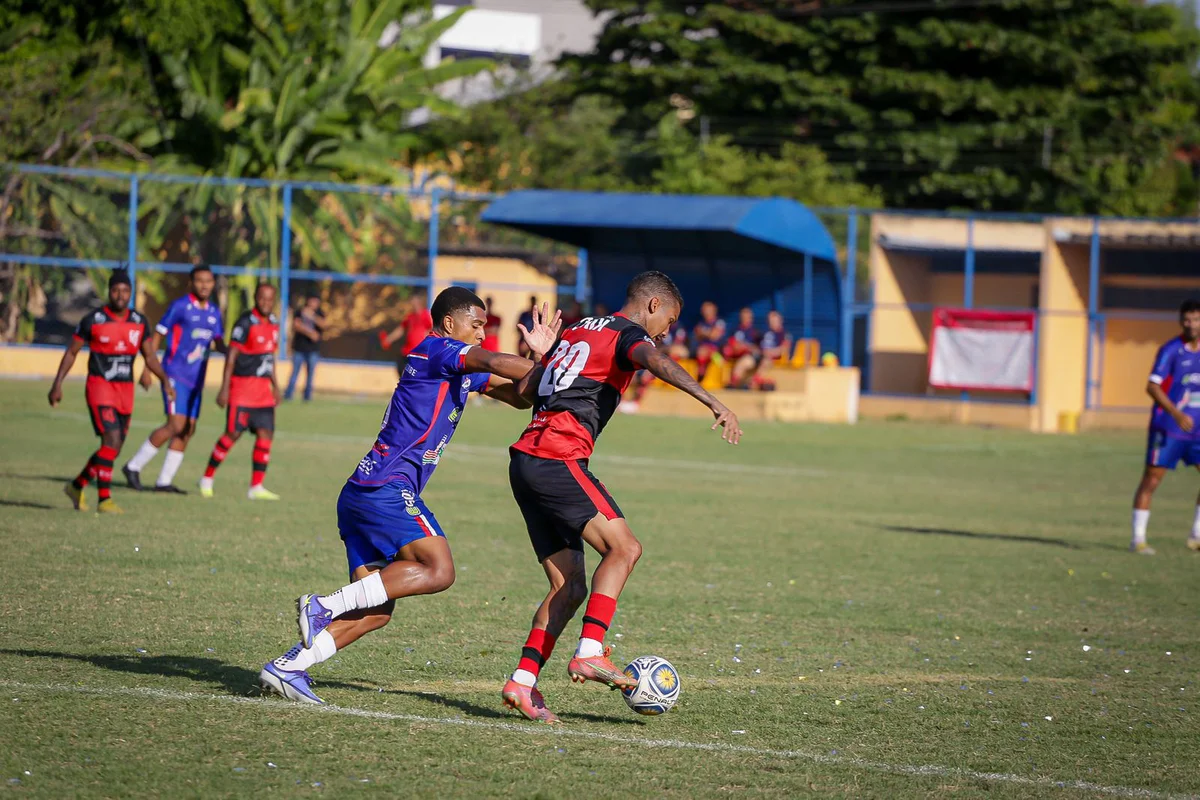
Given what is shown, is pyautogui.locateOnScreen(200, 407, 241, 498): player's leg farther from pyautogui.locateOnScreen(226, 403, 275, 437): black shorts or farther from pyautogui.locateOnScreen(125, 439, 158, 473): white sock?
pyautogui.locateOnScreen(125, 439, 158, 473): white sock

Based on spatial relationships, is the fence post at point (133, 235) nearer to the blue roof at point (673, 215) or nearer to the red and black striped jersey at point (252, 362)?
the blue roof at point (673, 215)

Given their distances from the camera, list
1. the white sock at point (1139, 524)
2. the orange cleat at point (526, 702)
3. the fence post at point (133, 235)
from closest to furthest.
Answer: the orange cleat at point (526, 702) < the white sock at point (1139, 524) < the fence post at point (133, 235)

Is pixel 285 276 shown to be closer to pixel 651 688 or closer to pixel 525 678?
pixel 525 678

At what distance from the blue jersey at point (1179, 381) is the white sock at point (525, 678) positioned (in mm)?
8523

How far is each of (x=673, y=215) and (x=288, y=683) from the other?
76.5 ft

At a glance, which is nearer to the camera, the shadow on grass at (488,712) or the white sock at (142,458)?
the shadow on grass at (488,712)

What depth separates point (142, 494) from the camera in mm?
13375

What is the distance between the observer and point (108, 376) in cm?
1188

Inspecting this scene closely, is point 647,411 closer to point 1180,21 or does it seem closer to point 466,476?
point 466,476

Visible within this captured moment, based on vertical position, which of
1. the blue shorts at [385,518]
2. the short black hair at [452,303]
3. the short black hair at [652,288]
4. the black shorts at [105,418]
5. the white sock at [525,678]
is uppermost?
the short black hair at [652,288]

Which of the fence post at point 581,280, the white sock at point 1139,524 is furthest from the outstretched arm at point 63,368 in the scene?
the fence post at point 581,280

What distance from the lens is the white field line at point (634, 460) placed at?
62.4 ft

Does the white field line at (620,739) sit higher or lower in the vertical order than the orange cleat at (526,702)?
lower

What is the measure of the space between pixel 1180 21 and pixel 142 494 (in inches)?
1636
